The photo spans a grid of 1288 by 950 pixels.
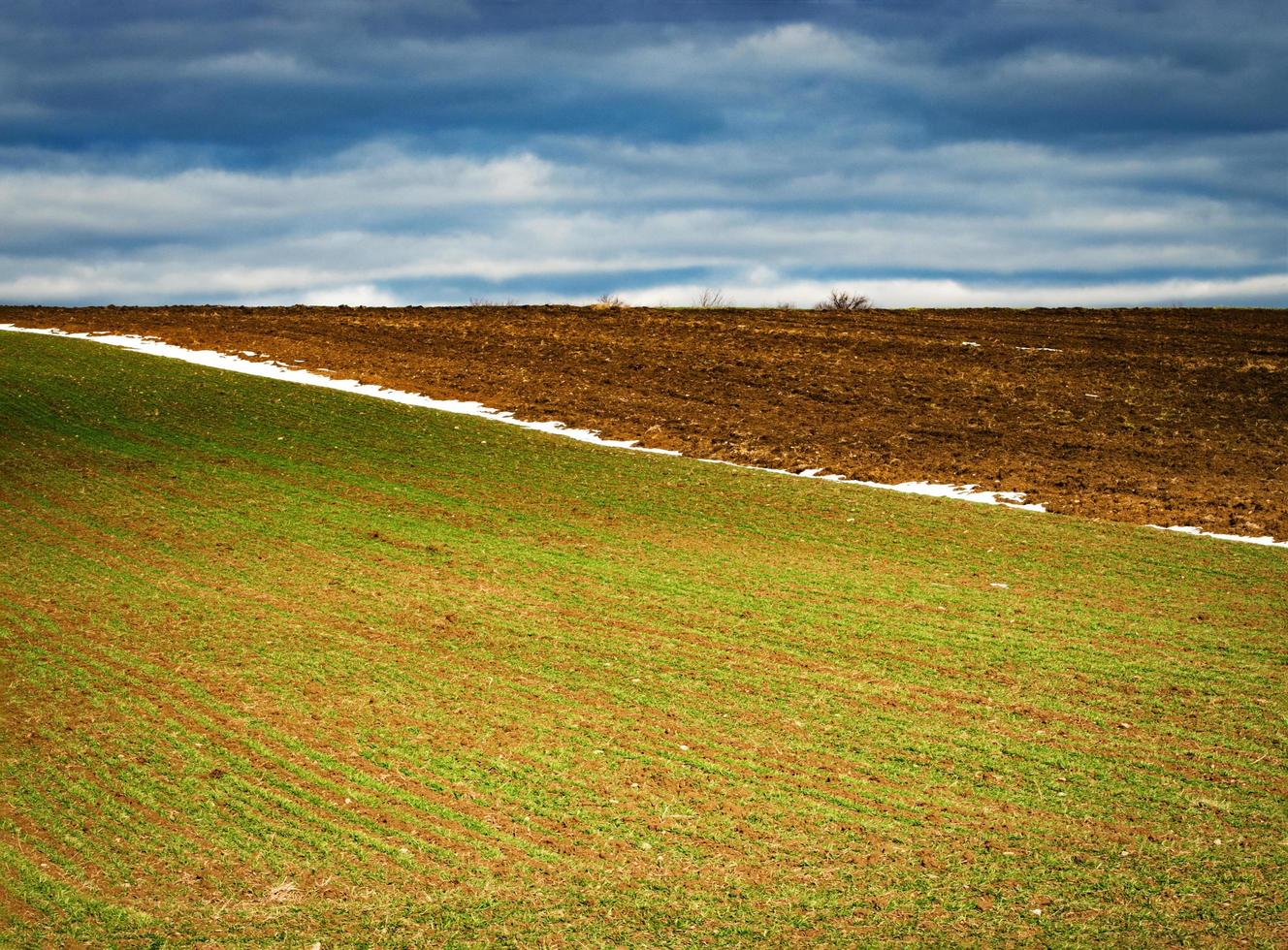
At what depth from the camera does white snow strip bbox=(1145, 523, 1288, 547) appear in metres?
17.2

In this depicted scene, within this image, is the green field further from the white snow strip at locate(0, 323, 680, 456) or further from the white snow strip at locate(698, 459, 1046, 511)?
the white snow strip at locate(0, 323, 680, 456)

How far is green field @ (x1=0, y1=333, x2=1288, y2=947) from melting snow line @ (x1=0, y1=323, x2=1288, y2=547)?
3608 millimetres

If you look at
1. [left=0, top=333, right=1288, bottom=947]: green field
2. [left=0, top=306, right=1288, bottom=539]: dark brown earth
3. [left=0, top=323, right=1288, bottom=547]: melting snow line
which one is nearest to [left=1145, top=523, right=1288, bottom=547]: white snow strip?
[left=0, top=323, right=1288, bottom=547]: melting snow line

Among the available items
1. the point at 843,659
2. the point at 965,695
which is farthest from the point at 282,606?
the point at 965,695

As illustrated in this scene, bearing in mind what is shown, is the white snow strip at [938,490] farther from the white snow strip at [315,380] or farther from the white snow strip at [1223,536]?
the white snow strip at [315,380]

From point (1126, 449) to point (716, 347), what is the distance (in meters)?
14.9

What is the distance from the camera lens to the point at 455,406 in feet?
82.2

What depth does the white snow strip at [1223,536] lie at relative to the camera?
679 inches

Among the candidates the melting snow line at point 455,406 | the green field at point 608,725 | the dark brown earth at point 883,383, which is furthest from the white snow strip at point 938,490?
the green field at point 608,725

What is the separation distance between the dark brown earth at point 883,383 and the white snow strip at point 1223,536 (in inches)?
12.4

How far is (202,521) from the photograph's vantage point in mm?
13906

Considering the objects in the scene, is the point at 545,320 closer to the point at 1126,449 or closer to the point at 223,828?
the point at 1126,449

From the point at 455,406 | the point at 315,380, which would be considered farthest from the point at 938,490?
the point at 315,380

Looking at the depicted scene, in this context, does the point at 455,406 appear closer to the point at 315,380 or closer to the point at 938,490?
the point at 315,380
